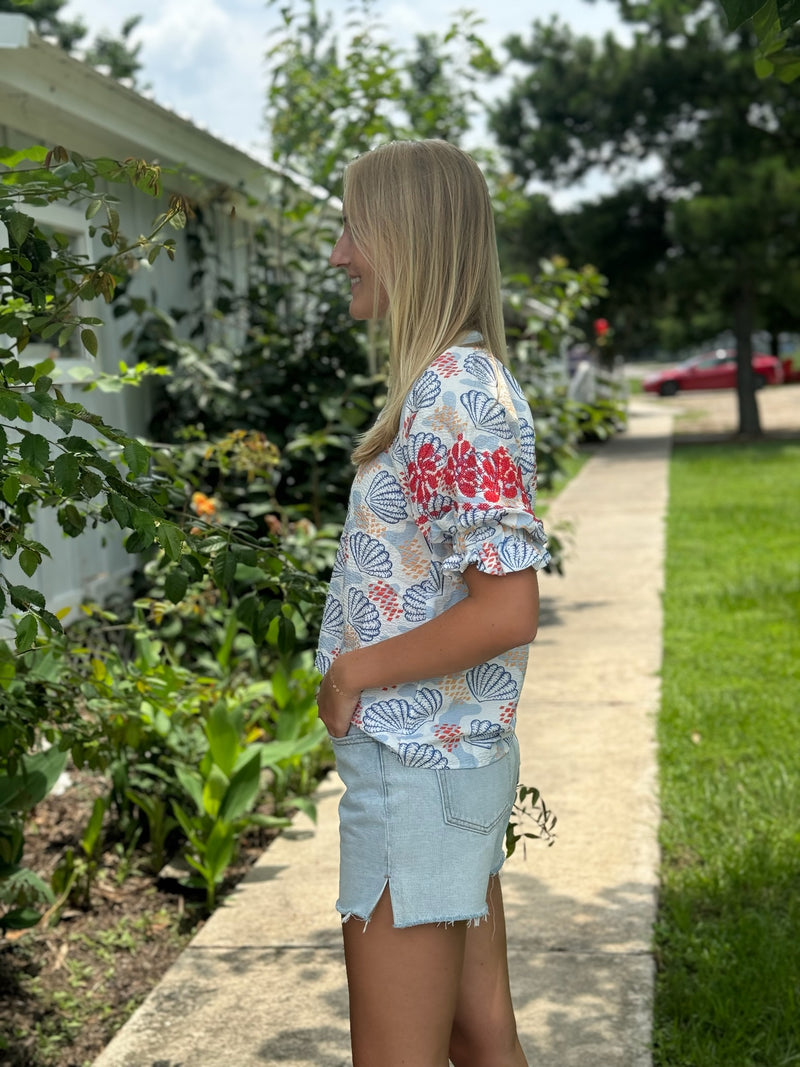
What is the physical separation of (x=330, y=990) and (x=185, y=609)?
1.75 metres

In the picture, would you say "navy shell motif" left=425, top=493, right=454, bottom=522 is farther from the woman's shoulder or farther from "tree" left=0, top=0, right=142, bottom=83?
"tree" left=0, top=0, right=142, bottom=83

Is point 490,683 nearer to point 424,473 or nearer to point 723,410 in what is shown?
point 424,473

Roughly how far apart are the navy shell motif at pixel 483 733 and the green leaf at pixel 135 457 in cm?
77

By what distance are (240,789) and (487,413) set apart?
249cm

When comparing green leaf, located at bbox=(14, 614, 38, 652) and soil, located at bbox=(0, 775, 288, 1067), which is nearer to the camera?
green leaf, located at bbox=(14, 614, 38, 652)

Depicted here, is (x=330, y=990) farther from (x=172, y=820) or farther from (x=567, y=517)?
(x=567, y=517)

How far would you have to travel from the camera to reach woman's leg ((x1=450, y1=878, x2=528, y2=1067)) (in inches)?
80.7

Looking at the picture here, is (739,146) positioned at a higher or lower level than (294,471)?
higher

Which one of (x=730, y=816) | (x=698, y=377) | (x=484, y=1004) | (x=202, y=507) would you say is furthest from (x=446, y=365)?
(x=698, y=377)

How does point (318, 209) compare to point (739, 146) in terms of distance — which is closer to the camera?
point (318, 209)

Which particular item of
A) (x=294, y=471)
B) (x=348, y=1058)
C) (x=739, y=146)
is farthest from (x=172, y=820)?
(x=739, y=146)

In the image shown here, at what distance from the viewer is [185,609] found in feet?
15.3

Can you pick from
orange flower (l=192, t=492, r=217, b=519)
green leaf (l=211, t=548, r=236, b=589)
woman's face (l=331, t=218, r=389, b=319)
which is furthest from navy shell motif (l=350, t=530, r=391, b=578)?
orange flower (l=192, t=492, r=217, b=519)

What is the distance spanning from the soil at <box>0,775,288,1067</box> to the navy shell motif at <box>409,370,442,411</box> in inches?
78.8
